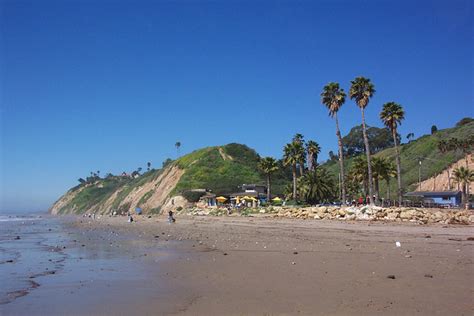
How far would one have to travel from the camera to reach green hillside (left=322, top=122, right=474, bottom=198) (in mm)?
76500

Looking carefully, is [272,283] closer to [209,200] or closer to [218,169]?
[209,200]

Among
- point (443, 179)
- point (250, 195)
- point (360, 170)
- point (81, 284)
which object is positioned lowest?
point (81, 284)

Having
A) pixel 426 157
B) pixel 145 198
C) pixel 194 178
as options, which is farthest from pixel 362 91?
pixel 145 198

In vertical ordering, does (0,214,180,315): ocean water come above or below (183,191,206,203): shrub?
below

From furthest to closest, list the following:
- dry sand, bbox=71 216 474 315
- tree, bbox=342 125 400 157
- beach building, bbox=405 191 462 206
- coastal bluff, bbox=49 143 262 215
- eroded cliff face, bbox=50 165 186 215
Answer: tree, bbox=342 125 400 157
eroded cliff face, bbox=50 165 186 215
coastal bluff, bbox=49 143 262 215
beach building, bbox=405 191 462 206
dry sand, bbox=71 216 474 315

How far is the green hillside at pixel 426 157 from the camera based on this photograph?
76.5 meters

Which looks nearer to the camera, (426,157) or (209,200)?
(209,200)

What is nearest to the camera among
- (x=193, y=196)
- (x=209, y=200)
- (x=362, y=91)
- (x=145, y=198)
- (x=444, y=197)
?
(x=362, y=91)

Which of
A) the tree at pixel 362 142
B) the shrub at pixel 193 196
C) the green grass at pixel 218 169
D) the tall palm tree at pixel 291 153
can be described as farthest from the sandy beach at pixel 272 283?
the tree at pixel 362 142

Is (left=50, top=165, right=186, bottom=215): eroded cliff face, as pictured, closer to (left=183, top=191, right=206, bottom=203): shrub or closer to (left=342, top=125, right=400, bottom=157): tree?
(left=183, top=191, right=206, bottom=203): shrub

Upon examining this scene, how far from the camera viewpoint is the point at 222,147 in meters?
112

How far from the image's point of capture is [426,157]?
8656 centimetres

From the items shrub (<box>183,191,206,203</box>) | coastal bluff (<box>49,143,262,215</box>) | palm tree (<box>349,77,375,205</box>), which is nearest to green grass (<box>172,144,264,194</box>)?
coastal bluff (<box>49,143,262,215</box>)

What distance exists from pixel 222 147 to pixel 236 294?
103 m
